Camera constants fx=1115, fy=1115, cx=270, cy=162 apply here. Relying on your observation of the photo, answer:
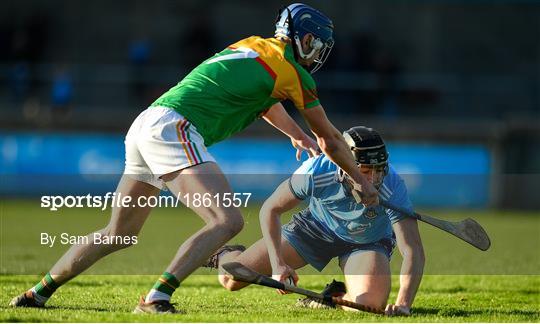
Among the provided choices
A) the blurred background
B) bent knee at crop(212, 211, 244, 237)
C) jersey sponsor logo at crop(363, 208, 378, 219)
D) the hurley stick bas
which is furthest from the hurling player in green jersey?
the blurred background

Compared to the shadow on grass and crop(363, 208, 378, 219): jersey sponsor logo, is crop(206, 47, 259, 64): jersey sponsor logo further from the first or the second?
the shadow on grass

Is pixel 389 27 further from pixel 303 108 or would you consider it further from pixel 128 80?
pixel 303 108

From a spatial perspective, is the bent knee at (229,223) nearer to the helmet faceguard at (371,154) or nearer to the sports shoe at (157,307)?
the sports shoe at (157,307)

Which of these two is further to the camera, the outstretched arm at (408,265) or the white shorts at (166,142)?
the outstretched arm at (408,265)

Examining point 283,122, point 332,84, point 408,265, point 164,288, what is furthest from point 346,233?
point 332,84

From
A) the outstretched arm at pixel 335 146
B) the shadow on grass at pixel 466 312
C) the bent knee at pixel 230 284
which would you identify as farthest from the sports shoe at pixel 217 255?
the outstretched arm at pixel 335 146

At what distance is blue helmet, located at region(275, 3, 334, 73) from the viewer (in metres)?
7.21

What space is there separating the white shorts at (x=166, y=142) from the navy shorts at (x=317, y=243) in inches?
61.6

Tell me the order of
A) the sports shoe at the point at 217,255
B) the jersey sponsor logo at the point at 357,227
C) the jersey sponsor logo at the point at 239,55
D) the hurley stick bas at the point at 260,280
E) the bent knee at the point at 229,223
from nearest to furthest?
the bent knee at the point at 229,223
the jersey sponsor logo at the point at 239,55
the hurley stick bas at the point at 260,280
the jersey sponsor logo at the point at 357,227
the sports shoe at the point at 217,255

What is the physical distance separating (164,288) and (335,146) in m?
1.40

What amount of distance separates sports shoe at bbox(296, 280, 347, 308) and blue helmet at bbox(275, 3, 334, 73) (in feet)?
5.89

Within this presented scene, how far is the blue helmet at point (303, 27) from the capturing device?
23.7 feet

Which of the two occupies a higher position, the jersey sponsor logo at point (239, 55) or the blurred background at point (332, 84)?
the jersey sponsor logo at point (239, 55)

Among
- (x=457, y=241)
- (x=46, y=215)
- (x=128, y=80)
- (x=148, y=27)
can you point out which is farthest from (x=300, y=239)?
(x=148, y=27)
